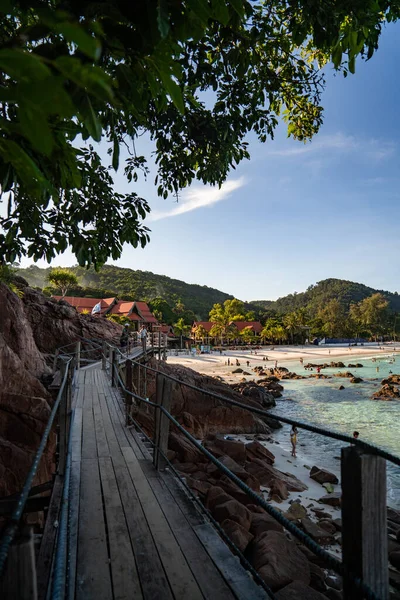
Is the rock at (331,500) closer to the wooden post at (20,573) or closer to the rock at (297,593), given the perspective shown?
the rock at (297,593)

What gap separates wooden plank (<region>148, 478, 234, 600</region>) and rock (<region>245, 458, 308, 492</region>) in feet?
25.8

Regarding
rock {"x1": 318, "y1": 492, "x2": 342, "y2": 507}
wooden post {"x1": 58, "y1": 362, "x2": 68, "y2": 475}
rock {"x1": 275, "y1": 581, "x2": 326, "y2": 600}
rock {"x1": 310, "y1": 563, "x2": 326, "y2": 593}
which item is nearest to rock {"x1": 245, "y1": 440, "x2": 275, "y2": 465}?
rock {"x1": 318, "y1": 492, "x2": 342, "y2": 507}

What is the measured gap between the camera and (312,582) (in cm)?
526

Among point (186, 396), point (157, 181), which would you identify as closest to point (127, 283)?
point (186, 396)

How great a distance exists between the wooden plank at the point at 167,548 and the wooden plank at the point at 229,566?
212mm

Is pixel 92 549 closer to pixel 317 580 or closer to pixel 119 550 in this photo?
pixel 119 550

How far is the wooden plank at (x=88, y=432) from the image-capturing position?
16.7 ft

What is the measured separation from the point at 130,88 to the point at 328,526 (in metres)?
9.73

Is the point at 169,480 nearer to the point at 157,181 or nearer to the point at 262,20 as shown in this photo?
the point at 157,181

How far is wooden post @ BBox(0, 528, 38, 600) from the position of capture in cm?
85

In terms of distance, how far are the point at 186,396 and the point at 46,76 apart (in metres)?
16.9

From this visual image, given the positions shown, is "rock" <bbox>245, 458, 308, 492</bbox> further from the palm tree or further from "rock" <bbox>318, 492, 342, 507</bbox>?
the palm tree

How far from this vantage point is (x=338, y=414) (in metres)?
24.9

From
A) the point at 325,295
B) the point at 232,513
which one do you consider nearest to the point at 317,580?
the point at 232,513
